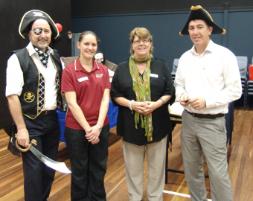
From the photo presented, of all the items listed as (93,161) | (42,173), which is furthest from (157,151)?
(42,173)

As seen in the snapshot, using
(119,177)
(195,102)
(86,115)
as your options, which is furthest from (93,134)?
(119,177)

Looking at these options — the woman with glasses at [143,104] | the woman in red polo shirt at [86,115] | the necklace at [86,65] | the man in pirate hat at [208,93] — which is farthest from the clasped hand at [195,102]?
the necklace at [86,65]

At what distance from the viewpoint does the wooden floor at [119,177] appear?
124 inches

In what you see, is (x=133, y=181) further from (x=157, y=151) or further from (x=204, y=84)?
(x=204, y=84)

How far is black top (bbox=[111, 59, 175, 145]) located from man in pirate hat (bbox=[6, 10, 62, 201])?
47cm

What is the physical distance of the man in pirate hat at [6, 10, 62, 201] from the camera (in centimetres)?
222

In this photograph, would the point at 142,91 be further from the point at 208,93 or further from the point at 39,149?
the point at 39,149

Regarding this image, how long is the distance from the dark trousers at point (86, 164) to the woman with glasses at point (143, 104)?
8.6 inches

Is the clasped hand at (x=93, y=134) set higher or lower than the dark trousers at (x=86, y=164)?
higher

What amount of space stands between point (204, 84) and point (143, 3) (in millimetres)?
6751

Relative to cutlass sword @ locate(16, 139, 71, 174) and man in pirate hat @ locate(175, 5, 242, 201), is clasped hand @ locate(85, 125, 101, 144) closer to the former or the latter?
cutlass sword @ locate(16, 139, 71, 174)

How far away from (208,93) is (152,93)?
0.44 meters

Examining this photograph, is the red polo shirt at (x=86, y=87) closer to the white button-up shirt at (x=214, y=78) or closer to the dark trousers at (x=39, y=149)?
the dark trousers at (x=39, y=149)

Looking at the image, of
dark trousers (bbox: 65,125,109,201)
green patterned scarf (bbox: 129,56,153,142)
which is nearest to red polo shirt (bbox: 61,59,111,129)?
dark trousers (bbox: 65,125,109,201)
